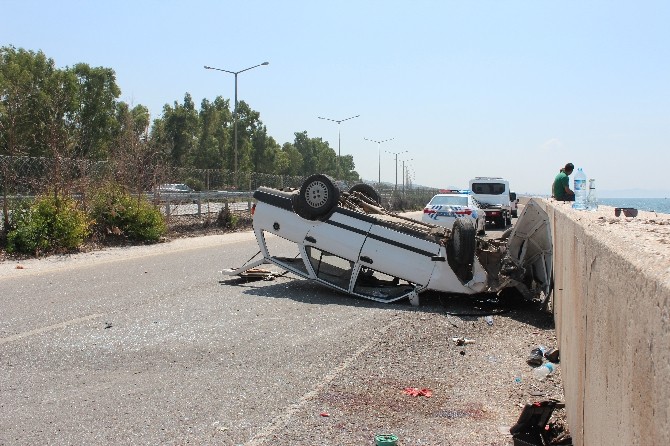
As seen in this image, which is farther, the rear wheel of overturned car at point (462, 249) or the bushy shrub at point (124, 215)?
the bushy shrub at point (124, 215)

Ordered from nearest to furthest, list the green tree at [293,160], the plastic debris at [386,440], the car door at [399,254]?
the plastic debris at [386,440] → the car door at [399,254] → the green tree at [293,160]

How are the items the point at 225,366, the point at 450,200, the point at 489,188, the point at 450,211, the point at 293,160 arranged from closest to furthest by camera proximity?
the point at 225,366 < the point at 450,211 < the point at 450,200 < the point at 489,188 < the point at 293,160

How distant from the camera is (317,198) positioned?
11695 mm

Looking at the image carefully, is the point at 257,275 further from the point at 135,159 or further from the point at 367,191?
the point at 135,159

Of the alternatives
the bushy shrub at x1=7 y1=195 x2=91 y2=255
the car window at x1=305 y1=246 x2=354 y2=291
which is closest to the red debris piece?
the car window at x1=305 y1=246 x2=354 y2=291

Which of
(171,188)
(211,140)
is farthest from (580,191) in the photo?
(211,140)

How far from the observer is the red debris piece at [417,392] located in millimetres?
6516

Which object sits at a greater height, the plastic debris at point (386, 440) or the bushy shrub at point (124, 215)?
the bushy shrub at point (124, 215)

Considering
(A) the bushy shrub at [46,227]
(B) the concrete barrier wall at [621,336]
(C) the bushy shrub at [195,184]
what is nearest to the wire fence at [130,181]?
(C) the bushy shrub at [195,184]

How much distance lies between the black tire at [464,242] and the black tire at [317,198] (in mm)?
2061

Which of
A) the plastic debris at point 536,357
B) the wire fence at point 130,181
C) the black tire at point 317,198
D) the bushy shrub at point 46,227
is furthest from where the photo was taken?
the wire fence at point 130,181

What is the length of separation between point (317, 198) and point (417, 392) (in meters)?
5.56

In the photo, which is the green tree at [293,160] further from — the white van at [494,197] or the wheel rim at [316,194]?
the wheel rim at [316,194]

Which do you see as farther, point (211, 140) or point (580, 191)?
point (211, 140)
